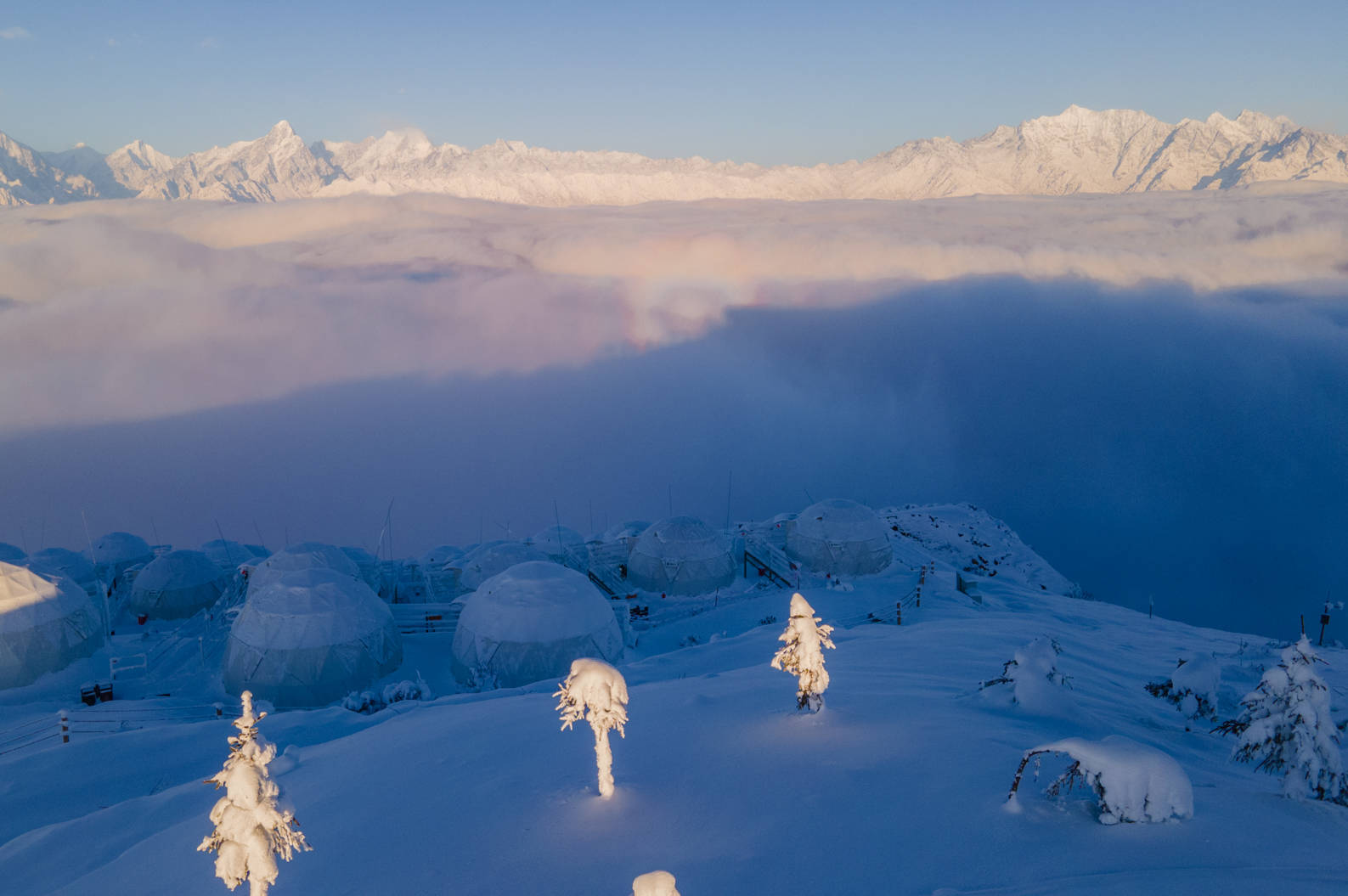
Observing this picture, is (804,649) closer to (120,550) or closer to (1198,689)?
(1198,689)

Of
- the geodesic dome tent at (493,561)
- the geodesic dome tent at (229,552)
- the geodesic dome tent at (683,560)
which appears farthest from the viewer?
the geodesic dome tent at (229,552)

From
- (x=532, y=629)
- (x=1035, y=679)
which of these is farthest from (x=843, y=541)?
(x=1035, y=679)

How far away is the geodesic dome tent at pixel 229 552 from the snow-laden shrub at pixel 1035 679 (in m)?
42.2

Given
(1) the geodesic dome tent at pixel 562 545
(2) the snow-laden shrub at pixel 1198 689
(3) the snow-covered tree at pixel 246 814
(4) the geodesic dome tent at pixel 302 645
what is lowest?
(1) the geodesic dome tent at pixel 562 545

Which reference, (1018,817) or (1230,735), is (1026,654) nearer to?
(1230,735)

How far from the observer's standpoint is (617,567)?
44406 mm

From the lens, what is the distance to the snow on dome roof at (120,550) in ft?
145

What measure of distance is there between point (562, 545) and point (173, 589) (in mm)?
20578

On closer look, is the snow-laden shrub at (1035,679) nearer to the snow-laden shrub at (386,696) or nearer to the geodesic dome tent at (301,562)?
the snow-laden shrub at (386,696)

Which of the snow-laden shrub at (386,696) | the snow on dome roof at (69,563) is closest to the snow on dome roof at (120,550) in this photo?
the snow on dome roof at (69,563)

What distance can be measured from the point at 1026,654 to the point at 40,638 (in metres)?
35.6

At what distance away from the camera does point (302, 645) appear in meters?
27.6

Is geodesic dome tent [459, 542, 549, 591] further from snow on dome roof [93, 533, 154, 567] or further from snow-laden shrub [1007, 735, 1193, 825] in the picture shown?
snow-laden shrub [1007, 735, 1193, 825]

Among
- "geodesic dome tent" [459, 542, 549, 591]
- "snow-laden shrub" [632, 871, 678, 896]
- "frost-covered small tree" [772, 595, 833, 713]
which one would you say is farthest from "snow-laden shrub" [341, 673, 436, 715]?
"snow-laden shrub" [632, 871, 678, 896]
